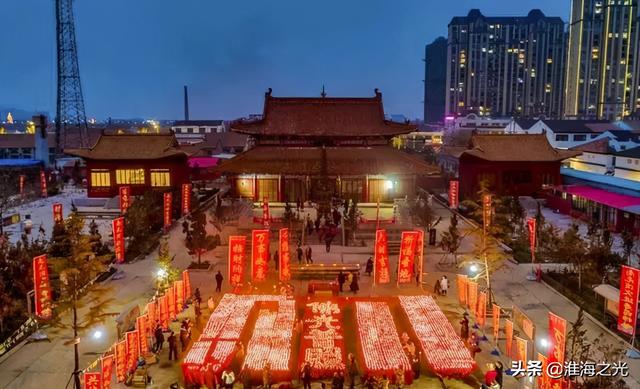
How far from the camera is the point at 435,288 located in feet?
86.1

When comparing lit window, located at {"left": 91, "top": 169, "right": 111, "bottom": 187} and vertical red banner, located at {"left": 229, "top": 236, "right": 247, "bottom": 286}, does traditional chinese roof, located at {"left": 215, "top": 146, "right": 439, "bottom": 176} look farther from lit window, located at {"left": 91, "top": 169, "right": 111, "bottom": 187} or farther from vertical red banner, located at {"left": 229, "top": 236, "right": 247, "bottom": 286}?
lit window, located at {"left": 91, "top": 169, "right": 111, "bottom": 187}

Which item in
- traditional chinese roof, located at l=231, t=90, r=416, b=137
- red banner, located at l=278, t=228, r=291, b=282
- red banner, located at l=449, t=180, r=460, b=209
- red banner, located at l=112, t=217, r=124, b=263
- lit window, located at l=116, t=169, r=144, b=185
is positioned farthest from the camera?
lit window, located at l=116, t=169, r=144, b=185

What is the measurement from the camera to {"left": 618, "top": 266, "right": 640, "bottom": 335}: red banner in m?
18.9

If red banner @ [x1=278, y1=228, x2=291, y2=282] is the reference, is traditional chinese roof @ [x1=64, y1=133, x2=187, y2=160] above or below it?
above

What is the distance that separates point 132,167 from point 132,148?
1923 millimetres

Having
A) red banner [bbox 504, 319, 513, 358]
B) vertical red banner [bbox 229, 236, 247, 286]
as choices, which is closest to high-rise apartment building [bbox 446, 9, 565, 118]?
vertical red banner [bbox 229, 236, 247, 286]

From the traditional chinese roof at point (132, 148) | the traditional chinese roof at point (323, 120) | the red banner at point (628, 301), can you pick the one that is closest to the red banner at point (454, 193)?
the traditional chinese roof at point (323, 120)

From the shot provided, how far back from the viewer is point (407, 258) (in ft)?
85.0

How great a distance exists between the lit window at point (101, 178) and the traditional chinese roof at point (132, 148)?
5.22 ft

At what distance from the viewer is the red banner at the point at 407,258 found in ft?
84.2

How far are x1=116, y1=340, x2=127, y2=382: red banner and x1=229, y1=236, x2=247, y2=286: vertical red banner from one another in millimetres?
8425

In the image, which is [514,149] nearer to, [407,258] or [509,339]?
[407,258]

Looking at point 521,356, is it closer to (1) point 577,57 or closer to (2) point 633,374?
(2) point 633,374

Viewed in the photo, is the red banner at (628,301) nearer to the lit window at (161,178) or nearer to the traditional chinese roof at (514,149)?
the traditional chinese roof at (514,149)
